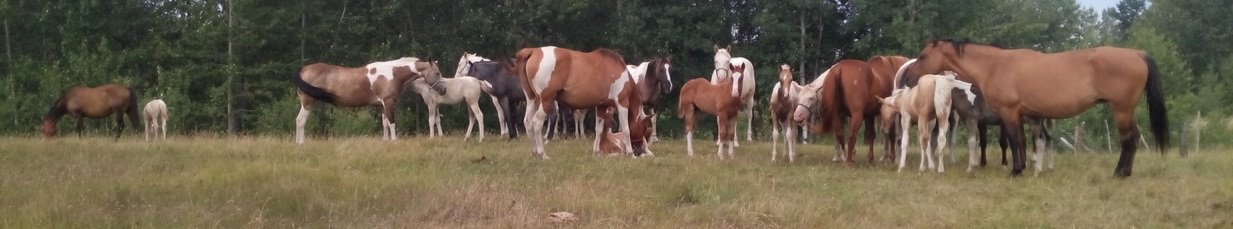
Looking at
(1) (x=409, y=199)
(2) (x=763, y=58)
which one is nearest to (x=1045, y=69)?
(1) (x=409, y=199)

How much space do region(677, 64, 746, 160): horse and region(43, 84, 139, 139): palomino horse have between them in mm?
10082

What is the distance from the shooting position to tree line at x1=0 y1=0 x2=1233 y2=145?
96.8 ft

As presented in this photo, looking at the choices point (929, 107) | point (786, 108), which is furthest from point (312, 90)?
point (929, 107)

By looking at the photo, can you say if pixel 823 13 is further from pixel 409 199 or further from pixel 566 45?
pixel 409 199

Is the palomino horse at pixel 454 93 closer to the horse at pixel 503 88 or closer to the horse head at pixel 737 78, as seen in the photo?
the horse at pixel 503 88

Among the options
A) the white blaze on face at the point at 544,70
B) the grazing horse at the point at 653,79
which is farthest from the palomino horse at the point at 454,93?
the white blaze on face at the point at 544,70

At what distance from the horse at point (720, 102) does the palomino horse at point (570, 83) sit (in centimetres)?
123

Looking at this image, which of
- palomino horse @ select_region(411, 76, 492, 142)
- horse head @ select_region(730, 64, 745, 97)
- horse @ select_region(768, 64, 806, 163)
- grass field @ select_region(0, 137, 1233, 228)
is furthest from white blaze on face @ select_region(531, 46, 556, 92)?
palomino horse @ select_region(411, 76, 492, 142)

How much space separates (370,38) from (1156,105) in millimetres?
23434

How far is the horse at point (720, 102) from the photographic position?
46.2 feet

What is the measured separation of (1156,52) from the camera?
3862 centimetres

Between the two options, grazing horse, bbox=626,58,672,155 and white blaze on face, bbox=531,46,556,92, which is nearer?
white blaze on face, bbox=531,46,556,92

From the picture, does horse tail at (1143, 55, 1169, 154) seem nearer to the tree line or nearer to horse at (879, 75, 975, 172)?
horse at (879, 75, 975, 172)

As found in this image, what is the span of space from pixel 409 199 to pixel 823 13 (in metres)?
22.0
